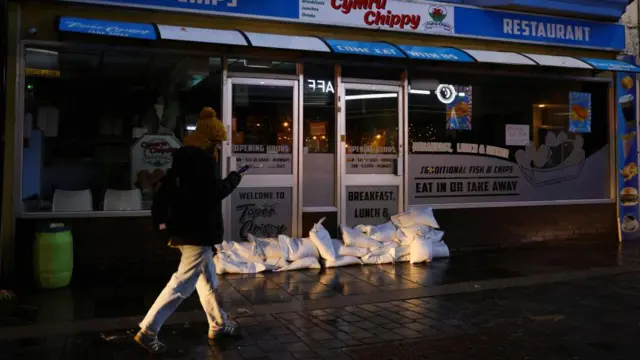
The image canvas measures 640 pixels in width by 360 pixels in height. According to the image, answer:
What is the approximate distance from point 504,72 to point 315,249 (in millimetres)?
4521

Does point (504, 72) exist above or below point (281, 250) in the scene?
above

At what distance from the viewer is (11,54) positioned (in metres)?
7.43

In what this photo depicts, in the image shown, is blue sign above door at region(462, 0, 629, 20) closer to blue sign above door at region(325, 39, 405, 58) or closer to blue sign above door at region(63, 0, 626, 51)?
blue sign above door at region(63, 0, 626, 51)

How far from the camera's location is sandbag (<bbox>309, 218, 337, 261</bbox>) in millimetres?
8281

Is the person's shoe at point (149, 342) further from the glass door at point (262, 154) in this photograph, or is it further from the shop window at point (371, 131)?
the shop window at point (371, 131)

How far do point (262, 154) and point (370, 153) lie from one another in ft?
5.62

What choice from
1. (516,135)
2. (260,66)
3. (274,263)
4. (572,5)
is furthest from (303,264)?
(572,5)

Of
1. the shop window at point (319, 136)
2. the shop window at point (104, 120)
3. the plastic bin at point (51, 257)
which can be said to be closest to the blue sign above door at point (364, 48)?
the shop window at point (319, 136)

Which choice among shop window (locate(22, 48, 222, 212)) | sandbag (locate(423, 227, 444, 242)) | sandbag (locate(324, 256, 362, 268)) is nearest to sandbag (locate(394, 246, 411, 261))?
sandbag (locate(423, 227, 444, 242))

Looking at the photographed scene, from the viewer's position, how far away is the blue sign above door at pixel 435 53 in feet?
28.2

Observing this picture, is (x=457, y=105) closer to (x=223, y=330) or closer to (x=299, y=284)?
(x=299, y=284)

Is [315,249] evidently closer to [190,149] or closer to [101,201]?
[101,201]

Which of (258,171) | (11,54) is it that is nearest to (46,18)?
(11,54)

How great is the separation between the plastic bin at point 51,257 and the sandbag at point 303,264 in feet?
8.57
